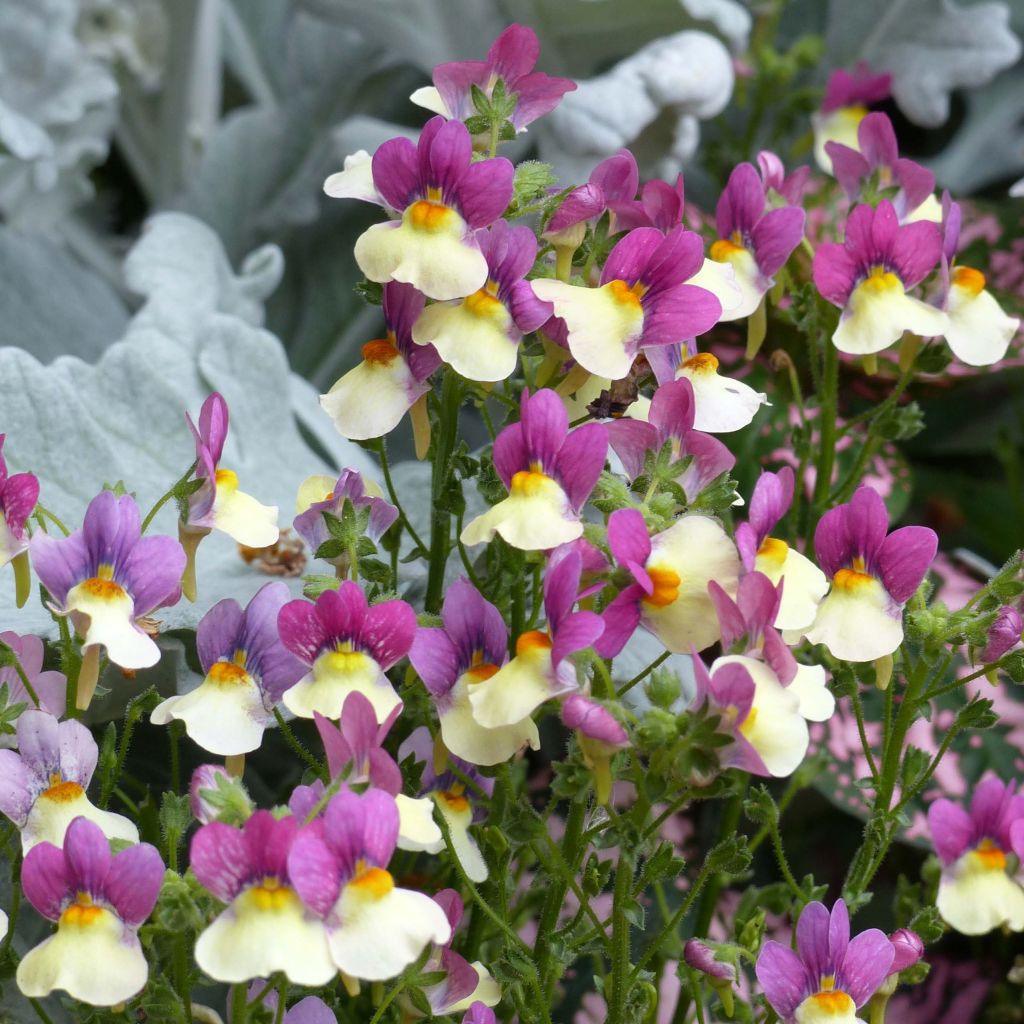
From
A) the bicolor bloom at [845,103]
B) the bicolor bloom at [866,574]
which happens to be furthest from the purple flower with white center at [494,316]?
the bicolor bloom at [845,103]

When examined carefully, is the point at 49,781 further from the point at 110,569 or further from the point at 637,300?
the point at 637,300

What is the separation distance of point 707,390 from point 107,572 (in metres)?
0.19

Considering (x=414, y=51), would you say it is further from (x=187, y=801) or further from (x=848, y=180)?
(x=187, y=801)

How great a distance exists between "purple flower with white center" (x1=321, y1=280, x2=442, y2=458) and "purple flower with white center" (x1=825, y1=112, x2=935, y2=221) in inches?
8.2

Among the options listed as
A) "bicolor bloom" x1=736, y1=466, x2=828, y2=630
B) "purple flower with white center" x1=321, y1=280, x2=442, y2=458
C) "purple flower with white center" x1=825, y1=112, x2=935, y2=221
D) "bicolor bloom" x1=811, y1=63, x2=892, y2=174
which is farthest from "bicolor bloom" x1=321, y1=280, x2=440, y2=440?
"bicolor bloom" x1=811, y1=63, x2=892, y2=174

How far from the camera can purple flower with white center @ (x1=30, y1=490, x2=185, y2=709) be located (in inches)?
15.2

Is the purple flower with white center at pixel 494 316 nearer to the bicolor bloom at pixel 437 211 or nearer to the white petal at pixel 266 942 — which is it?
the bicolor bloom at pixel 437 211

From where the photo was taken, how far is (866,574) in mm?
417

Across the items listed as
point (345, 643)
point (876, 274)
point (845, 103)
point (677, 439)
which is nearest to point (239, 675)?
point (345, 643)

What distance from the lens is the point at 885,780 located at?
0.44 metres

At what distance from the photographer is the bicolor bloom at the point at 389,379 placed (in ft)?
1.36

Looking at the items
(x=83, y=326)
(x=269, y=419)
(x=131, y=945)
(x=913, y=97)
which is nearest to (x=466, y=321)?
(x=131, y=945)

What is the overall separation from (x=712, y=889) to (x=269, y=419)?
33 cm

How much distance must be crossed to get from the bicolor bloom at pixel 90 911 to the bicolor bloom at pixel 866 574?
0.20 m
